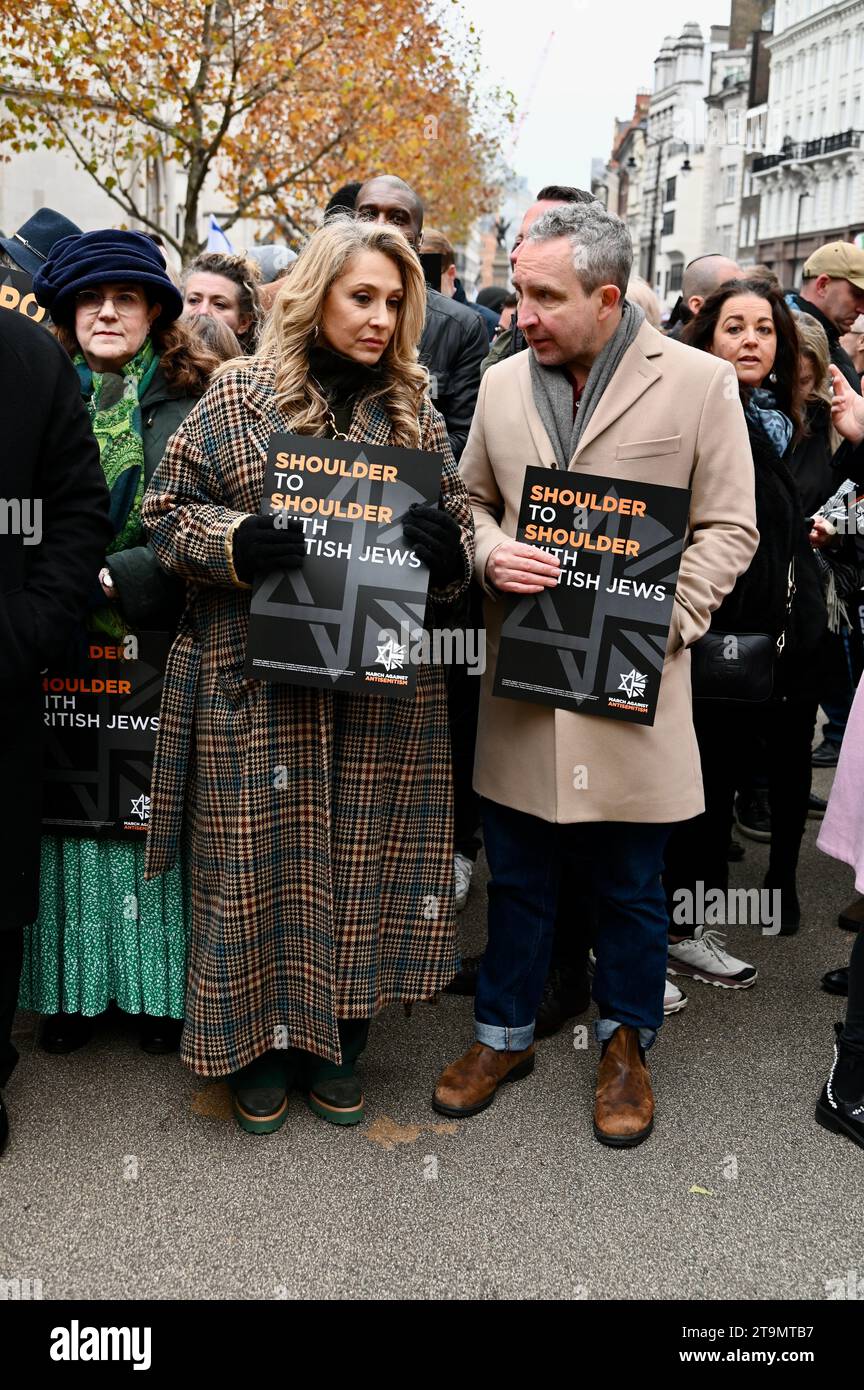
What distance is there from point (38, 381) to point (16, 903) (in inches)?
49.5

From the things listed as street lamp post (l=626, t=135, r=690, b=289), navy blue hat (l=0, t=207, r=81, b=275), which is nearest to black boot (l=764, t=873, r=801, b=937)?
navy blue hat (l=0, t=207, r=81, b=275)

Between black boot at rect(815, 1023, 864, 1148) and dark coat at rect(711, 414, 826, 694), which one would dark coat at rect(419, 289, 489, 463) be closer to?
dark coat at rect(711, 414, 826, 694)

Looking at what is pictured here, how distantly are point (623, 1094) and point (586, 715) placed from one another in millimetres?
1033

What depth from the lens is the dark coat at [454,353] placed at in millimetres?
5121

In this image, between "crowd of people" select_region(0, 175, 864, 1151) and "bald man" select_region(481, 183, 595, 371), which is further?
"bald man" select_region(481, 183, 595, 371)

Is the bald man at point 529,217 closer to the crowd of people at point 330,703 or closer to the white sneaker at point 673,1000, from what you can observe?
the crowd of people at point 330,703

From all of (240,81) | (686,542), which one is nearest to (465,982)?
(686,542)

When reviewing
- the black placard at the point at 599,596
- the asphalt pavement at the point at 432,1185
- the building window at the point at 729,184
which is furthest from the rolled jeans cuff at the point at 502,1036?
the building window at the point at 729,184

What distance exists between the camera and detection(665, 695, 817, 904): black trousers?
4.51 metres

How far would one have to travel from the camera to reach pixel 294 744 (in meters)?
3.38

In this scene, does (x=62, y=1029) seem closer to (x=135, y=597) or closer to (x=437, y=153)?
(x=135, y=597)

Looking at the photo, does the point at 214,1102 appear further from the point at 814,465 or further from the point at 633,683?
the point at 814,465

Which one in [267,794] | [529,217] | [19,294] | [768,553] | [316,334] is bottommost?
[267,794]
